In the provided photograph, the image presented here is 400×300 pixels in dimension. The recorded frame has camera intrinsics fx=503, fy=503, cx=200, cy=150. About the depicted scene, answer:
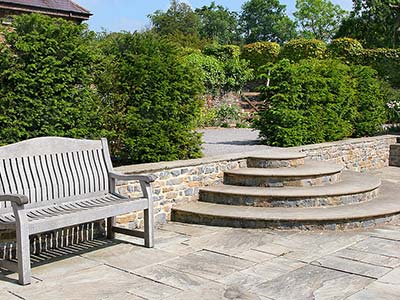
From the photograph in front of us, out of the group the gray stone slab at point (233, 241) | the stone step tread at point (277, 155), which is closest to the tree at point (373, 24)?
the stone step tread at point (277, 155)

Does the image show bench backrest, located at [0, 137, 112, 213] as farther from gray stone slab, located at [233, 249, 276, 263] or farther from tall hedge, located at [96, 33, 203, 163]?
gray stone slab, located at [233, 249, 276, 263]

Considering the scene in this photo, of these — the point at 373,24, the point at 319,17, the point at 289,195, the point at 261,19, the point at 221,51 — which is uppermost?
the point at 261,19

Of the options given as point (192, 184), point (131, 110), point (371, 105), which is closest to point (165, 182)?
point (192, 184)

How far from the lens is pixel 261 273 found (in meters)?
4.40

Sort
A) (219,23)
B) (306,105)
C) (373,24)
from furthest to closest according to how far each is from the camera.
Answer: (219,23) → (373,24) → (306,105)

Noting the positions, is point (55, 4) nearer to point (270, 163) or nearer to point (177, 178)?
point (270, 163)

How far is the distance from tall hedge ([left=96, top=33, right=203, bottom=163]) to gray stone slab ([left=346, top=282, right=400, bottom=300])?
348cm

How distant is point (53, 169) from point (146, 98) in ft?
7.13

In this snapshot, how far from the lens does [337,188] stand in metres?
6.67

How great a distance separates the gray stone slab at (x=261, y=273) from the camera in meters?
4.18

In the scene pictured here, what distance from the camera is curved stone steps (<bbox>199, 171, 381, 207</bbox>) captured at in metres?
6.30

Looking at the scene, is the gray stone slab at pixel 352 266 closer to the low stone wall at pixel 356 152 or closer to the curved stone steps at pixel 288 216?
the curved stone steps at pixel 288 216

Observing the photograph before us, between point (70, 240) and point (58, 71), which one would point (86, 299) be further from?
point (58, 71)

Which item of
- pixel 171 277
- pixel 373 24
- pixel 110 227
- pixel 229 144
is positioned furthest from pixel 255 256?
pixel 373 24
